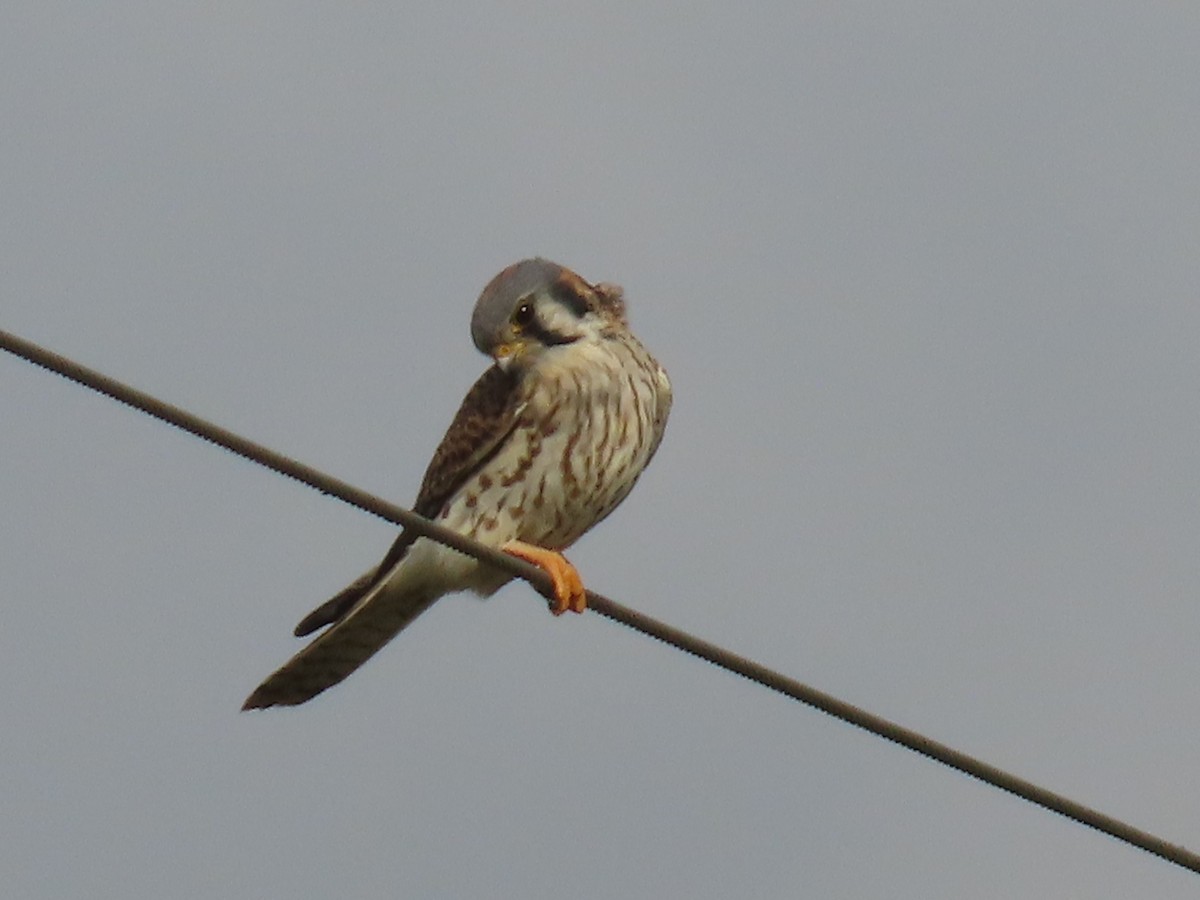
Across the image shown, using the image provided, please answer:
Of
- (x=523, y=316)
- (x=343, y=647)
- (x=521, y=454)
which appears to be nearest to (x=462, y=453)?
Answer: (x=521, y=454)

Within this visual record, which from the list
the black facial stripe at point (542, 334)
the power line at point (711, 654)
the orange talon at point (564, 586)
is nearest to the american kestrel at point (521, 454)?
the black facial stripe at point (542, 334)

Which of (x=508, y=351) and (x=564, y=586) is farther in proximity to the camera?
(x=508, y=351)

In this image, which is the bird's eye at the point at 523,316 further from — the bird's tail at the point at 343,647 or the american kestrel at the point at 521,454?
the bird's tail at the point at 343,647

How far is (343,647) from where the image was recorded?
23.5 ft

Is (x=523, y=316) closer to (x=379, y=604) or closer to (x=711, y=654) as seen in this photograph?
(x=379, y=604)

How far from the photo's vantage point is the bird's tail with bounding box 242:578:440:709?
7090 mm

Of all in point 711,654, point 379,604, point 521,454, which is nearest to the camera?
point 711,654

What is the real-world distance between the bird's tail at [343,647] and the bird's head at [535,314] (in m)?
0.76

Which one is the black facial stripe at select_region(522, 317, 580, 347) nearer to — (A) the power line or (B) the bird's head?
(B) the bird's head

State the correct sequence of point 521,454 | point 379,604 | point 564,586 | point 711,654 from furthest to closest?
point 379,604, point 521,454, point 564,586, point 711,654

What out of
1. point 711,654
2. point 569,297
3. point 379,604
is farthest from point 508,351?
point 711,654

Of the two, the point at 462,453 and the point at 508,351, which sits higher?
the point at 508,351

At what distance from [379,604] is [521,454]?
63cm

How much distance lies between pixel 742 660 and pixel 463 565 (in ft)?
8.31
